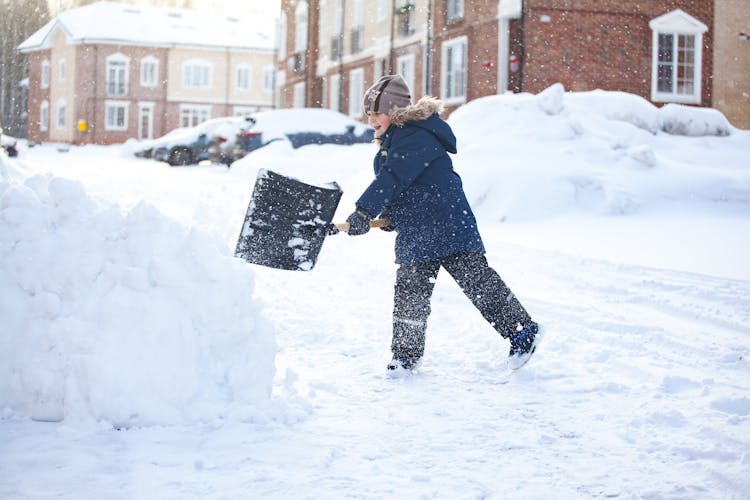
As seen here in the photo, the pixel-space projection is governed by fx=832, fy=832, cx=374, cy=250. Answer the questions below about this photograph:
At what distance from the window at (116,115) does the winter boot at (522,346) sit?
44.6 metres

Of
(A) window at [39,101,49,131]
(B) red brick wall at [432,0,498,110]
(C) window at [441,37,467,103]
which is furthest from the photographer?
(A) window at [39,101,49,131]

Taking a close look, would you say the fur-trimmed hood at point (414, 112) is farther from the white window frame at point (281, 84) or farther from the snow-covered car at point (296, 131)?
the white window frame at point (281, 84)

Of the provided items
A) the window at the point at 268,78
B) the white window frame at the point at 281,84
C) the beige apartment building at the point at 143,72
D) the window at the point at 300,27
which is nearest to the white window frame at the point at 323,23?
the window at the point at 300,27

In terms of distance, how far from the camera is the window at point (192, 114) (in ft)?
154

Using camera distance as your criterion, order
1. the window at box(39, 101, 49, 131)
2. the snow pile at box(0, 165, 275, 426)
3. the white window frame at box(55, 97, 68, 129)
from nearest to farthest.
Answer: the snow pile at box(0, 165, 275, 426) → the white window frame at box(55, 97, 68, 129) → the window at box(39, 101, 49, 131)

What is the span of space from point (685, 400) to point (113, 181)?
13460mm

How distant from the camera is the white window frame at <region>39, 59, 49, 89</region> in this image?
50219 millimetres

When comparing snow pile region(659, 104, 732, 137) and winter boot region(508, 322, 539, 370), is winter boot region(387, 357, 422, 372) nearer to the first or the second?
winter boot region(508, 322, 539, 370)

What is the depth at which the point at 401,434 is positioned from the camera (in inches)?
123

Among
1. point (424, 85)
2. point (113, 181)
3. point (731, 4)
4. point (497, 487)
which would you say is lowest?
point (497, 487)

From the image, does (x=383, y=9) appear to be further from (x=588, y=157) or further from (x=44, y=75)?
(x=44, y=75)

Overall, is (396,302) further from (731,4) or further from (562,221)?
(731,4)

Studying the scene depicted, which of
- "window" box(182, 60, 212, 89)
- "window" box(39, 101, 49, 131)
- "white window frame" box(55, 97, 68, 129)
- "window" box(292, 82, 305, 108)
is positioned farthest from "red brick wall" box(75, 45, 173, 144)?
"window" box(292, 82, 305, 108)

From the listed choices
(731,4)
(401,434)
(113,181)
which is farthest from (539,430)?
(731,4)
